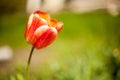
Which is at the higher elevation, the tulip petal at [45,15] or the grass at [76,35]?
the tulip petal at [45,15]

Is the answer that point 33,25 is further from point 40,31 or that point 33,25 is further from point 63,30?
point 63,30

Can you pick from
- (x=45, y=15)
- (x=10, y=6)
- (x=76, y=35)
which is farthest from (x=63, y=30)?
(x=45, y=15)

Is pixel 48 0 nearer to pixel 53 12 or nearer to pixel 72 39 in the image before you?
pixel 53 12

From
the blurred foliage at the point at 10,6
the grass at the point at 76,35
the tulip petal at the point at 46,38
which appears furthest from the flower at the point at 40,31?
the blurred foliage at the point at 10,6

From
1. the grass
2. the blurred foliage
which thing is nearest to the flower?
the grass

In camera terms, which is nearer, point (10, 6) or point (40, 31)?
point (40, 31)

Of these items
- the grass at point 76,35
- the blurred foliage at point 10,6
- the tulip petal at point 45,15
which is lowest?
the grass at point 76,35

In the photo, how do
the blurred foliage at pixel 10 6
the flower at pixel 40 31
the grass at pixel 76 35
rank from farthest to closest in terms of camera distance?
the blurred foliage at pixel 10 6, the grass at pixel 76 35, the flower at pixel 40 31

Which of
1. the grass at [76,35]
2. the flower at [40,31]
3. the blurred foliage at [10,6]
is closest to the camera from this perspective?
the flower at [40,31]

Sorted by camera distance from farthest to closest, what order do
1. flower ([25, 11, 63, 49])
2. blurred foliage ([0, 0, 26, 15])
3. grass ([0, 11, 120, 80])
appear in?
blurred foliage ([0, 0, 26, 15]) < grass ([0, 11, 120, 80]) < flower ([25, 11, 63, 49])

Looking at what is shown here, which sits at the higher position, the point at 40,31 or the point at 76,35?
the point at 40,31

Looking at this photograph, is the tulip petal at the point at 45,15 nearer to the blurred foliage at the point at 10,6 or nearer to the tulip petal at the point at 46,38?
the tulip petal at the point at 46,38

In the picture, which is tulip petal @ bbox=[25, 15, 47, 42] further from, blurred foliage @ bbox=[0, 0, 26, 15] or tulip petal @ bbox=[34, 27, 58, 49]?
blurred foliage @ bbox=[0, 0, 26, 15]
